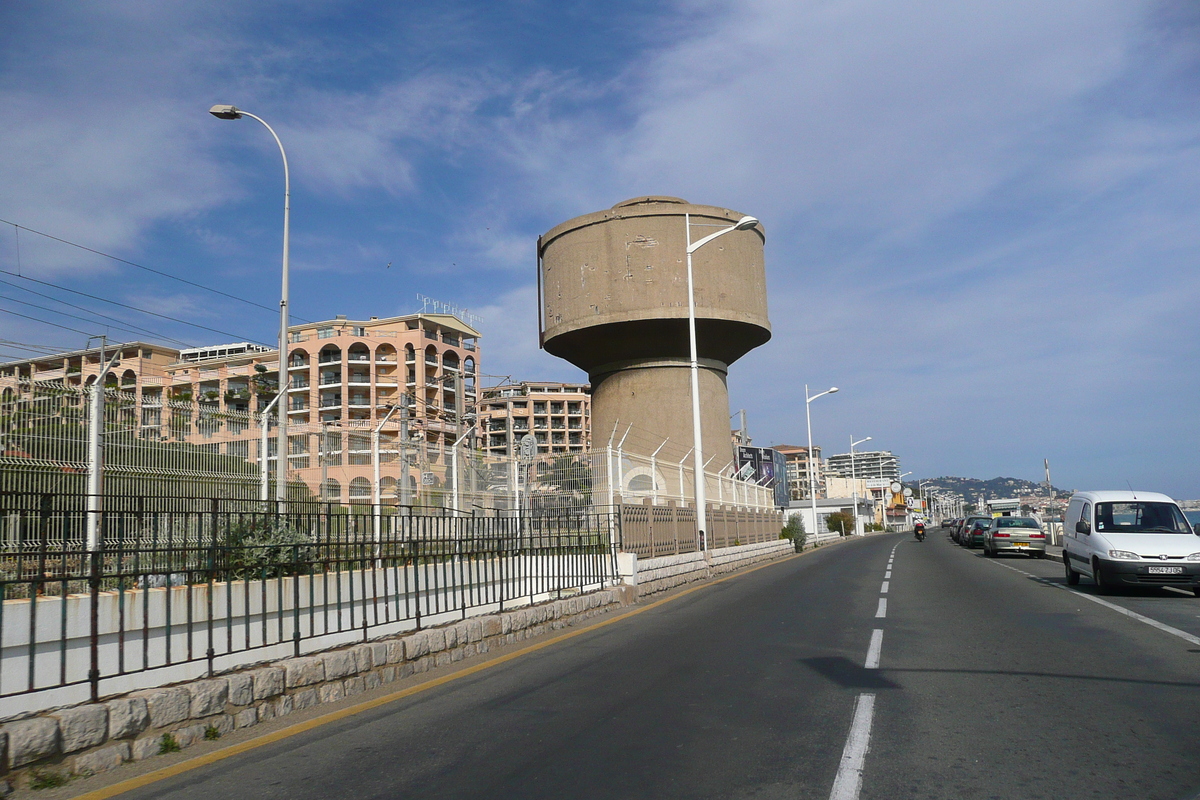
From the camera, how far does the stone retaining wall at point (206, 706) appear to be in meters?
4.62

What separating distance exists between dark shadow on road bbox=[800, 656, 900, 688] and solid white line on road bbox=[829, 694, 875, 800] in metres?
0.58

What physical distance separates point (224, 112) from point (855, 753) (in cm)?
1698

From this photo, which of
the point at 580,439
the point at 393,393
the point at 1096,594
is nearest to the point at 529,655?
the point at 1096,594

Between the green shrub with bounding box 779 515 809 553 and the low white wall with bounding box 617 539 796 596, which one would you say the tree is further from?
the low white wall with bounding box 617 539 796 596

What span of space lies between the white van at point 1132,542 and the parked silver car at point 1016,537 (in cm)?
1476

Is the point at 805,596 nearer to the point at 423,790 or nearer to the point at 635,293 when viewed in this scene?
the point at 423,790

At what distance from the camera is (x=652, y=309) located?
3164 centimetres

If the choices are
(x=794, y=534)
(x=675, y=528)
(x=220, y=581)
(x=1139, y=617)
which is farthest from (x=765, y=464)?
(x=220, y=581)

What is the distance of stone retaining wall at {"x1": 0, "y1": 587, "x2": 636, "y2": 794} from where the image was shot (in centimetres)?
462

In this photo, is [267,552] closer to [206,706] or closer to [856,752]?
[206,706]

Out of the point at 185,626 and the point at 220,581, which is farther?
the point at 220,581

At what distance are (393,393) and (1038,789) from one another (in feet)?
283

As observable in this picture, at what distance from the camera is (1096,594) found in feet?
47.2

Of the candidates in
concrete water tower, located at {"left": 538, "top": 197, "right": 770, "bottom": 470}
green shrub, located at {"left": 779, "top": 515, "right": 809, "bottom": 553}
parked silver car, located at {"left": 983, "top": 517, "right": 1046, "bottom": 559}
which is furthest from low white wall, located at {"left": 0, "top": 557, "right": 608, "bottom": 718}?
green shrub, located at {"left": 779, "top": 515, "right": 809, "bottom": 553}
